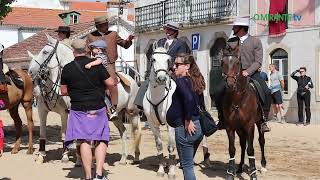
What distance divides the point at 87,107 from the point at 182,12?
71.3ft

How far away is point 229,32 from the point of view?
25047 mm

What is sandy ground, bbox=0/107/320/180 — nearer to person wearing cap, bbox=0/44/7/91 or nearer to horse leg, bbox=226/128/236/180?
horse leg, bbox=226/128/236/180

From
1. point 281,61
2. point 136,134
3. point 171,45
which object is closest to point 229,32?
point 281,61

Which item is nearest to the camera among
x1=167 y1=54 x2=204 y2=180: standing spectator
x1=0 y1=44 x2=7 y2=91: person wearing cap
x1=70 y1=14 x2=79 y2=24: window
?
x1=167 y1=54 x2=204 y2=180: standing spectator

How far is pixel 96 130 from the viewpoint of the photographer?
732 cm

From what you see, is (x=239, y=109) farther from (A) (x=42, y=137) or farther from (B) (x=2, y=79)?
(B) (x=2, y=79)

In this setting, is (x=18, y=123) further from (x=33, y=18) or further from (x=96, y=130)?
(x=33, y=18)

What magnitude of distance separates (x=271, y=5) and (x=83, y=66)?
55.1 ft

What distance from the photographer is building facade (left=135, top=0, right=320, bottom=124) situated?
828 inches

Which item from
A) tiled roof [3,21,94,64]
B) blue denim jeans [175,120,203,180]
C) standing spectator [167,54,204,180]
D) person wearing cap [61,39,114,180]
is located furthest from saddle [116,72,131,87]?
tiled roof [3,21,94,64]

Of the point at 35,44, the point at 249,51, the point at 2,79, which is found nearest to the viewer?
the point at 249,51

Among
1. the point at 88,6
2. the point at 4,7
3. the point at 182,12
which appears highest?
the point at 88,6

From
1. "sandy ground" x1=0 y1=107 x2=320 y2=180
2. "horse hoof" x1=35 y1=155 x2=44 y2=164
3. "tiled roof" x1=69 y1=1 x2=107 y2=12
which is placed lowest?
"sandy ground" x1=0 y1=107 x2=320 y2=180

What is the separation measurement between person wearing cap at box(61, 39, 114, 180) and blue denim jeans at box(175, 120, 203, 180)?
1301mm
